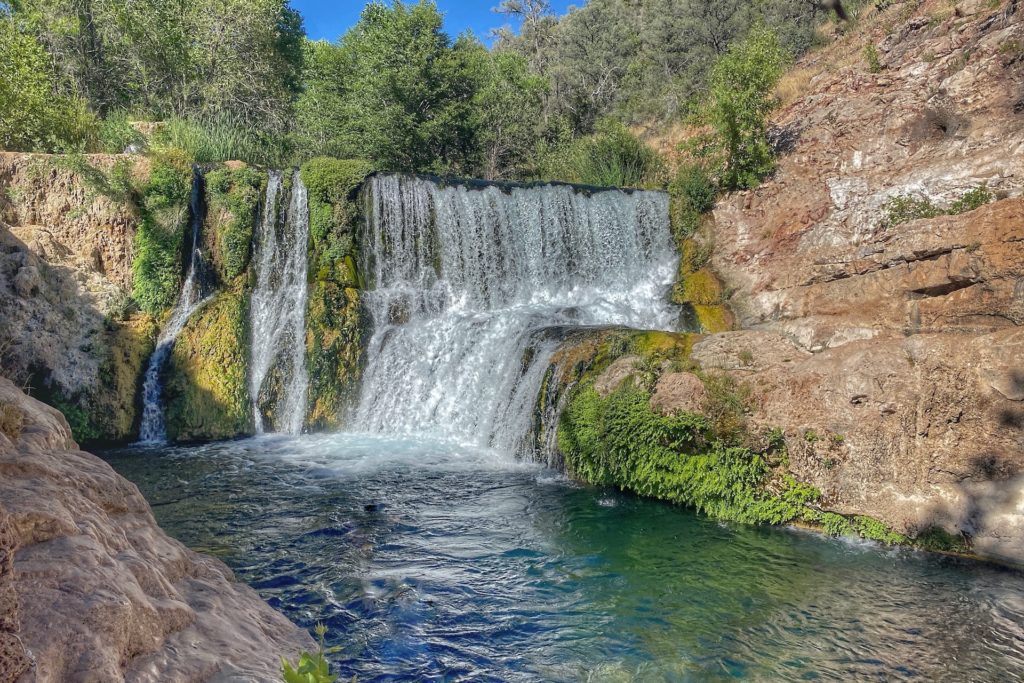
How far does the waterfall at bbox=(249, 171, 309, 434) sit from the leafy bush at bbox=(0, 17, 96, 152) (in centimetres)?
455

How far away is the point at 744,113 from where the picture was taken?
50.2 ft

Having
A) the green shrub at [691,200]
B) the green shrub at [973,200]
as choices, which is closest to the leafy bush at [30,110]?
the green shrub at [691,200]

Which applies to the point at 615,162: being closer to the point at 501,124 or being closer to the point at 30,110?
the point at 501,124

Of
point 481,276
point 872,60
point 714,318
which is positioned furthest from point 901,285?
point 872,60

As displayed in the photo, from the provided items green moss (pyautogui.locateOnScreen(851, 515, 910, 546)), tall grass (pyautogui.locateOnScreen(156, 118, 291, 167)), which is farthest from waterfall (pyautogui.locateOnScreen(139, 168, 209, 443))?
green moss (pyautogui.locateOnScreen(851, 515, 910, 546))

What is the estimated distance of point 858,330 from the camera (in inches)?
382

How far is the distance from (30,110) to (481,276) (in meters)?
10.1

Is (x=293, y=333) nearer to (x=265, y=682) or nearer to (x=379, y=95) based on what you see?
(x=265, y=682)

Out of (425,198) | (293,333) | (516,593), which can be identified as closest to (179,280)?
(293,333)

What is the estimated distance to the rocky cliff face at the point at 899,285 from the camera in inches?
276

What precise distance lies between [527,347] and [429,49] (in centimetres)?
1738

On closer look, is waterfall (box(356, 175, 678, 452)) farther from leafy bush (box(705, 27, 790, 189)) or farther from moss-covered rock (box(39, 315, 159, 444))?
moss-covered rock (box(39, 315, 159, 444))

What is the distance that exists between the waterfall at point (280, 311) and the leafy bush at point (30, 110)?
455cm

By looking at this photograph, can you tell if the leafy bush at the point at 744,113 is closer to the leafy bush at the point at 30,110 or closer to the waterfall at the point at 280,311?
the waterfall at the point at 280,311
